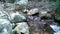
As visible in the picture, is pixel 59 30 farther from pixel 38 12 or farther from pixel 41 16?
pixel 38 12

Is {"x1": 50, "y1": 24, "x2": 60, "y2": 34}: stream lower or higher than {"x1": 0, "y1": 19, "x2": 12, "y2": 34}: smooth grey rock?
lower

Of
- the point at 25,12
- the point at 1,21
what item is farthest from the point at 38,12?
the point at 1,21

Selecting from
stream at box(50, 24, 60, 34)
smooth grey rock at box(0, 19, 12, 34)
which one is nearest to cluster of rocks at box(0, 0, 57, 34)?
smooth grey rock at box(0, 19, 12, 34)

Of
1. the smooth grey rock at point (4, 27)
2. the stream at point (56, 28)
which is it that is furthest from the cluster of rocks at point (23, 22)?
the stream at point (56, 28)

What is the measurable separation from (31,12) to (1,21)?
3.25 metres

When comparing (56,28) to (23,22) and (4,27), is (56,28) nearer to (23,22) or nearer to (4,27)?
(23,22)

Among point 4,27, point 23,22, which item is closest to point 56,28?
point 23,22

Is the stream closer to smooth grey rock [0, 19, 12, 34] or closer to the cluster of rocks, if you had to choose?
the cluster of rocks

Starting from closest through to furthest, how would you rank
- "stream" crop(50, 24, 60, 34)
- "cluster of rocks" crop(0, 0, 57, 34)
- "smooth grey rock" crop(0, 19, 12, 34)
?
"smooth grey rock" crop(0, 19, 12, 34), "cluster of rocks" crop(0, 0, 57, 34), "stream" crop(50, 24, 60, 34)

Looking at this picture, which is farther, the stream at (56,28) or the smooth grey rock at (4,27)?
the stream at (56,28)

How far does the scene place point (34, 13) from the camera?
26.0 feet

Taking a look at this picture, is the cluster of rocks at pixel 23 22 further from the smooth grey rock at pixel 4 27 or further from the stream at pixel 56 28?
the stream at pixel 56 28

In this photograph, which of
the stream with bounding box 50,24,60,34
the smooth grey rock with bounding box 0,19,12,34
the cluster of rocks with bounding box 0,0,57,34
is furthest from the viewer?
the stream with bounding box 50,24,60,34

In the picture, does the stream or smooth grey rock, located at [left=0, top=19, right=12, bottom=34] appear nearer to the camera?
smooth grey rock, located at [left=0, top=19, right=12, bottom=34]
